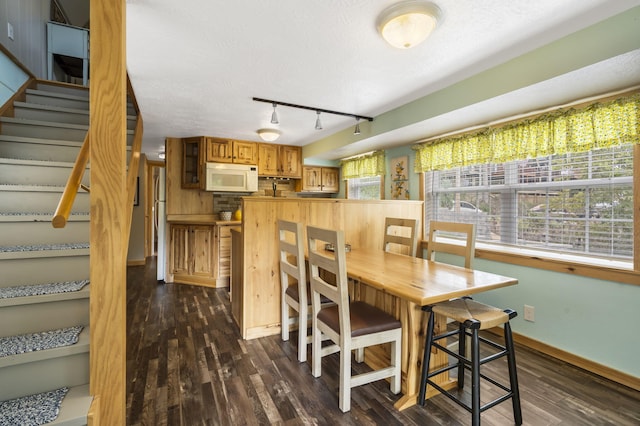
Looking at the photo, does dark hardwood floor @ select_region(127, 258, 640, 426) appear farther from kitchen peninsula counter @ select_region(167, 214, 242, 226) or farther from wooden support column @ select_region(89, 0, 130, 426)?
kitchen peninsula counter @ select_region(167, 214, 242, 226)

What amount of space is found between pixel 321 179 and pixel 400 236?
2.61 meters

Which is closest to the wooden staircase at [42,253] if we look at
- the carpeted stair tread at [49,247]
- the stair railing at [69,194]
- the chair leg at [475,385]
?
the carpeted stair tread at [49,247]

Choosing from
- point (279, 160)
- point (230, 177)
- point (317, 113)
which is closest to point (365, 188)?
point (279, 160)

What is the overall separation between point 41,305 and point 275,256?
5.48 ft

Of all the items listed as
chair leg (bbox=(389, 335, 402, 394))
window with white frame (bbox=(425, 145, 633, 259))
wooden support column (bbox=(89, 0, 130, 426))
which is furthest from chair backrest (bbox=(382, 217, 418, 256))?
wooden support column (bbox=(89, 0, 130, 426))

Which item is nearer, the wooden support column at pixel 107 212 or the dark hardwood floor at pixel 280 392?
the wooden support column at pixel 107 212

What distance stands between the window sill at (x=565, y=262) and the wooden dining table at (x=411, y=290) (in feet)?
2.89

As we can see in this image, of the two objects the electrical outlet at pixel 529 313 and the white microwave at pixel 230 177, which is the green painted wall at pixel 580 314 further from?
the white microwave at pixel 230 177

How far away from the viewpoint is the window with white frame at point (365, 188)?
4705 millimetres

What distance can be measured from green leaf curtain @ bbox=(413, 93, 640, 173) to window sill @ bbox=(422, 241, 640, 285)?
2.83 ft

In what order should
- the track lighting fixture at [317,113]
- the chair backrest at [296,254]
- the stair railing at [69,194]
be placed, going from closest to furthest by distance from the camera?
the stair railing at [69,194]
the chair backrest at [296,254]
the track lighting fixture at [317,113]

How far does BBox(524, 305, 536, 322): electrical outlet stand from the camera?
2535 mm

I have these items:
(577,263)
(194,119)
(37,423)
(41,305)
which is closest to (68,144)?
(194,119)

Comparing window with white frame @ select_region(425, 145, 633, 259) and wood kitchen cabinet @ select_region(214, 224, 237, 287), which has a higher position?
window with white frame @ select_region(425, 145, 633, 259)
